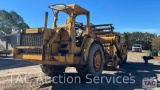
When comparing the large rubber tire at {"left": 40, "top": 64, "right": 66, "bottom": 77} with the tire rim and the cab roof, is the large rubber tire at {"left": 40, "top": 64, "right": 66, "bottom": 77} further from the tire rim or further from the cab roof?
the cab roof

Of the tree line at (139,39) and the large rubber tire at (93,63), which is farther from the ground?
the tree line at (139,39)

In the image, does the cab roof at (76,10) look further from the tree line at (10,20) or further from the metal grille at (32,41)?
the tree line at (10,20)

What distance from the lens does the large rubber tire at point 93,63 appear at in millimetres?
→ 8641

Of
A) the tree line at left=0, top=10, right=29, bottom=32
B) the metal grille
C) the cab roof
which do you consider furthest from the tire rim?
the tree line at left=0, top=10, right=29, bottom=32

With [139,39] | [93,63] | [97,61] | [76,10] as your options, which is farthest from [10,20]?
[93,63]

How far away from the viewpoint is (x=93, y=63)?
9023 mm

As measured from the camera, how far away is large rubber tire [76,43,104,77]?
8.64 meters

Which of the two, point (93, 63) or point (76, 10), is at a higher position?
point (76, 10)

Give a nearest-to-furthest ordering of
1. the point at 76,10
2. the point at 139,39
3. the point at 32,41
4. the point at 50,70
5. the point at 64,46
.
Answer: the point at 32,41 → the point at 64,46 → the point at 76,10 → the point at 50,70 → the point at 139,39

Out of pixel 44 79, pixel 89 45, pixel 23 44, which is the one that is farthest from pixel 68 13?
pixel 44 79

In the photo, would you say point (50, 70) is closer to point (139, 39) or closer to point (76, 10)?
point (76, 10)

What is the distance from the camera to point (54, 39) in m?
7.82

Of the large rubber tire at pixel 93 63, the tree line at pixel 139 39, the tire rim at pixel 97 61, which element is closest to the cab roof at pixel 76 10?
the large rubber tire at pixel 93 63

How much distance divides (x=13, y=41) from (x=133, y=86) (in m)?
32.0
